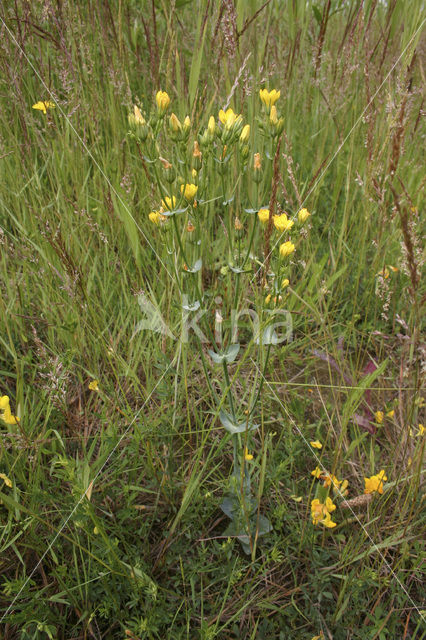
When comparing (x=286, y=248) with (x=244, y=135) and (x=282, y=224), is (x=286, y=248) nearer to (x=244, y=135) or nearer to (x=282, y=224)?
(x=282, y=224)

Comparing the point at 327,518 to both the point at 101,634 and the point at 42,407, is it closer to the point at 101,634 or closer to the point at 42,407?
the point at 101,634

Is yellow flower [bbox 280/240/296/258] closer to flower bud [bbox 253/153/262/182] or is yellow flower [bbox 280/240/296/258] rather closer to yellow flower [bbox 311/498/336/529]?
flower bud [bbox 253/153/262/182]

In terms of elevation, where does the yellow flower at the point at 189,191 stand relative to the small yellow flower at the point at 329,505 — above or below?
above

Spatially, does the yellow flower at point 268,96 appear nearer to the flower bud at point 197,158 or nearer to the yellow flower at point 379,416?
the flower bud at point 197,158

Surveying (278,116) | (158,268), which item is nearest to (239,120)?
(278,116)

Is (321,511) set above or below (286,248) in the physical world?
below

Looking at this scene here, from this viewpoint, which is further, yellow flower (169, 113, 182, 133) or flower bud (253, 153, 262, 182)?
flower bud (253, 153, 262, 182)

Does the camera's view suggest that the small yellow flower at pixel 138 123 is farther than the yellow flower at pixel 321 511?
No

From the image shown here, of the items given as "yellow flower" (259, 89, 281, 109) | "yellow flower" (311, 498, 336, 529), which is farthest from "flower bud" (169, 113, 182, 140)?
"yellow flower" (311, 498, 336, 529)

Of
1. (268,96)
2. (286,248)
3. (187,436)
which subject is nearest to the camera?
(286,248)

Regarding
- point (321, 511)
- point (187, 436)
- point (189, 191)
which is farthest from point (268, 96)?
point (321, 511)

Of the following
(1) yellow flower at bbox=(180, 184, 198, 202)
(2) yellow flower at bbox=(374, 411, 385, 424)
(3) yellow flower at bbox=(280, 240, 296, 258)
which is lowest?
(2) yellow flower at bbox=(374, 411, 385, 424)

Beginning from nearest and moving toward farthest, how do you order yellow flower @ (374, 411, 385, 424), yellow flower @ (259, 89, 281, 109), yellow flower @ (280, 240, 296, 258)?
1. yellow flower @ (280, 240, 296, 258)
2. yellow flower @ (259, 89, 281, 109)
3. yellow flower @ (374, 411, 385, 424)

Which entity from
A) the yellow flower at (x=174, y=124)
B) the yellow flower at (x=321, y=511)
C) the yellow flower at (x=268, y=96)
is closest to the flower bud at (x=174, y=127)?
the yellow flower at (x=174, y=124)
